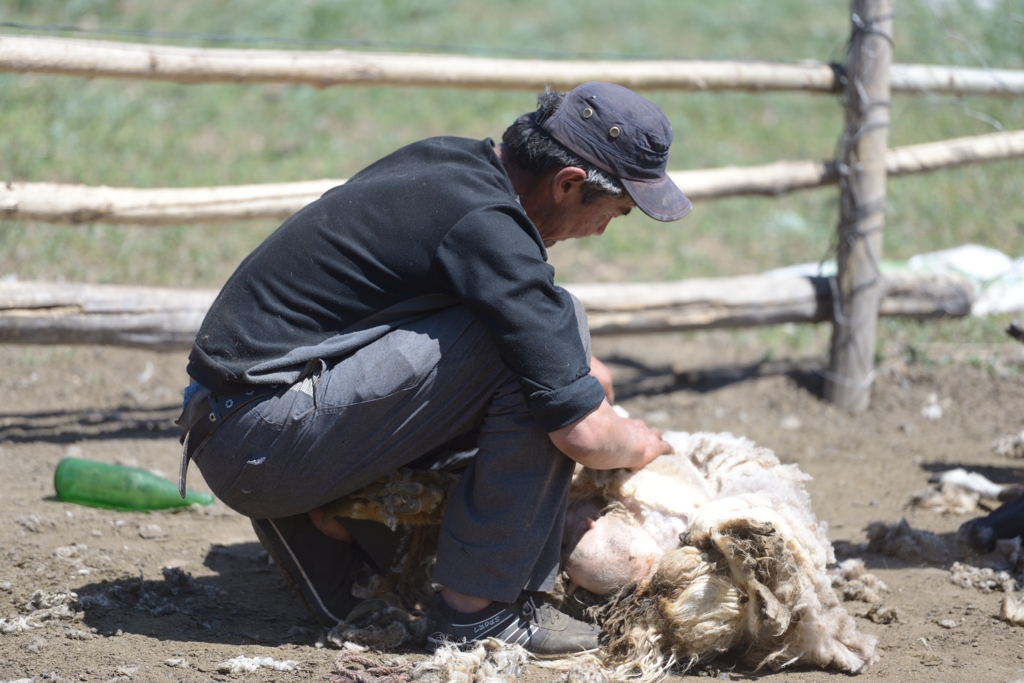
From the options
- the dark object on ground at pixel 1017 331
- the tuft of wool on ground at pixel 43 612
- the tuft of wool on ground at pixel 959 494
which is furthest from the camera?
the tuft of wool on ground at pixel 959 494

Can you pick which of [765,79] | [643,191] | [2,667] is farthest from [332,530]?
[765,79]

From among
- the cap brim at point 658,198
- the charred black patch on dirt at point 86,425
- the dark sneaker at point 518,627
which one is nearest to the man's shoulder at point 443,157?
the cap brim at point 658,198

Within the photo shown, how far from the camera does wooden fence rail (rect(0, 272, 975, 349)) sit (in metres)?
3.34

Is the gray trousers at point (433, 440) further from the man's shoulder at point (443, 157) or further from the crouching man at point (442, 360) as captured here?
the man's shoulder at point (443, 157)

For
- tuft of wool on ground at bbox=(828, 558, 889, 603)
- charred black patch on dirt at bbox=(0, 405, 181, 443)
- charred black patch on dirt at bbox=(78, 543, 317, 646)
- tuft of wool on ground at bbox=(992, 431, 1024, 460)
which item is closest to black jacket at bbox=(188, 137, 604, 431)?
charred black patch on dirt at bbox=(78, 543, 317, 646)

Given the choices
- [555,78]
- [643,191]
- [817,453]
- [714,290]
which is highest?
[555,78]

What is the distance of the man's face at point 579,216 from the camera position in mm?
2172

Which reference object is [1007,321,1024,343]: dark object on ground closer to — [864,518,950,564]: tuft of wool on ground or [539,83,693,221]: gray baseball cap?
[864,518,950,564]: tuft of wool on ground

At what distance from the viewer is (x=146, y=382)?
408 centimetres

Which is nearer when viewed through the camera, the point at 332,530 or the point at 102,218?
the point at 332,530

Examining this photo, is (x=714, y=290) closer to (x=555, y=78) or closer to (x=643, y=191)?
(x=555, y=78)

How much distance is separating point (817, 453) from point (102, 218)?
3048 mm

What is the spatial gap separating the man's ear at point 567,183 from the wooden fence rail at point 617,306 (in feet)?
5.46

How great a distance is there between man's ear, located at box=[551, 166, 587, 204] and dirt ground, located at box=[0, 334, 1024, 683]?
1.13m
